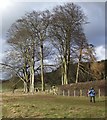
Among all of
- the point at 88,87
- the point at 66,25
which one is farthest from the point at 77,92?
the point at 66,25

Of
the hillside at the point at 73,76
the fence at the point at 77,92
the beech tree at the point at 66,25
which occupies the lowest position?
the fence at the point at 77,92

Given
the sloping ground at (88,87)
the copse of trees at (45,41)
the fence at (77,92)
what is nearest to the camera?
the fence at (77,92)

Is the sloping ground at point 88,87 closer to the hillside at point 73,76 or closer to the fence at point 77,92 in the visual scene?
the fence at point 77,92

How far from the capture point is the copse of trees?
53.1 m

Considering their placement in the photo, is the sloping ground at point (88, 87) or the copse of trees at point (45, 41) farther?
the copse of trees at point (45, 41)

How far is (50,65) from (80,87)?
13.8 meters

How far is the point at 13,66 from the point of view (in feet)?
198

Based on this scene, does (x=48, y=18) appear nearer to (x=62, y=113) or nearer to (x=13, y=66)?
(x=13, y=66)

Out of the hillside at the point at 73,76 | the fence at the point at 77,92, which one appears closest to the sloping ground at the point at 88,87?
the fence at the point at 77,92

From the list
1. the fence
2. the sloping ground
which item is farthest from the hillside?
the fence

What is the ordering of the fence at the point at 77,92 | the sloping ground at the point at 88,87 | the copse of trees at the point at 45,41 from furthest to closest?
the copse of trees at the point at 45,41 → the sloping ground at the point at 88,87 → the fence at the point at 77,92

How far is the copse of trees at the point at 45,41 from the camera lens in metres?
53.1

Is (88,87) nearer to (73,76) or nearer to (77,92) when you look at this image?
(77,92)

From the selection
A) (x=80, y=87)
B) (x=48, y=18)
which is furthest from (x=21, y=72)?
(x=80, y=87)
